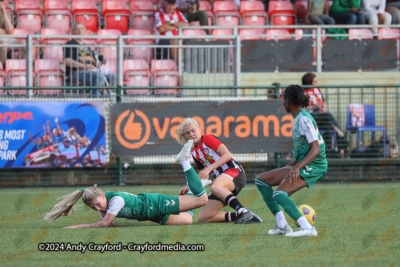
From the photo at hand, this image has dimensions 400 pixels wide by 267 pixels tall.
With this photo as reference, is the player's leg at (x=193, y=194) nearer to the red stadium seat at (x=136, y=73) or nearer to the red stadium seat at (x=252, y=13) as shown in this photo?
the red stadium seat at (x=136, y=73)

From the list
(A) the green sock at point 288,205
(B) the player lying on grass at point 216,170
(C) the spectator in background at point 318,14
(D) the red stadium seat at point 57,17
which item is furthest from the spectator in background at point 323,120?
(A) the green sock at point 288,205

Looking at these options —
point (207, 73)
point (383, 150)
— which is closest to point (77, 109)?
point (207, 73)

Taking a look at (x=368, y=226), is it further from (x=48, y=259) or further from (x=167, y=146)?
(x=167, y=146)

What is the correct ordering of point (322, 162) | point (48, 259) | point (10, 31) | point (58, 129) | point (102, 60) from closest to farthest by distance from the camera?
point (48, 259), point (322, 162), point (58, 129), point (102, 60), point (10, 31)

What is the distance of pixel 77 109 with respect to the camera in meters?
13.7

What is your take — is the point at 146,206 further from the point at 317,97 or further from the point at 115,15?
the point at 115,15

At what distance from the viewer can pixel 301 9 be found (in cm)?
1891

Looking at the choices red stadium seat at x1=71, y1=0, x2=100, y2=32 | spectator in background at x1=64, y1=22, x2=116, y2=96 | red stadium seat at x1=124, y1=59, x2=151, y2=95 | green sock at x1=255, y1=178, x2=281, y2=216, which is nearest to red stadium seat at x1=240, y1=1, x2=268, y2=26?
red stadium seat at x1=71, y1=0, x2=100, y2=32

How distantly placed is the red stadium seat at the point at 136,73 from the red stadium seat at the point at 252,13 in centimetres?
447

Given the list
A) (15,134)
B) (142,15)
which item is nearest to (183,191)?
(15,134)

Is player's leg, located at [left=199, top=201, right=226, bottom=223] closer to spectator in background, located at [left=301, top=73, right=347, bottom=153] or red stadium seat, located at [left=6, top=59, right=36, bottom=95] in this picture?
spectator in background, located at [left=301, top=73, right=347, bottom=153]

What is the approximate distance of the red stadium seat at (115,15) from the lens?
59.0 feet

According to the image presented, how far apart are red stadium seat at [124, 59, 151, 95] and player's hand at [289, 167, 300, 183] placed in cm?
845

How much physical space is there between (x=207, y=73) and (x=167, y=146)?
7.18ft
